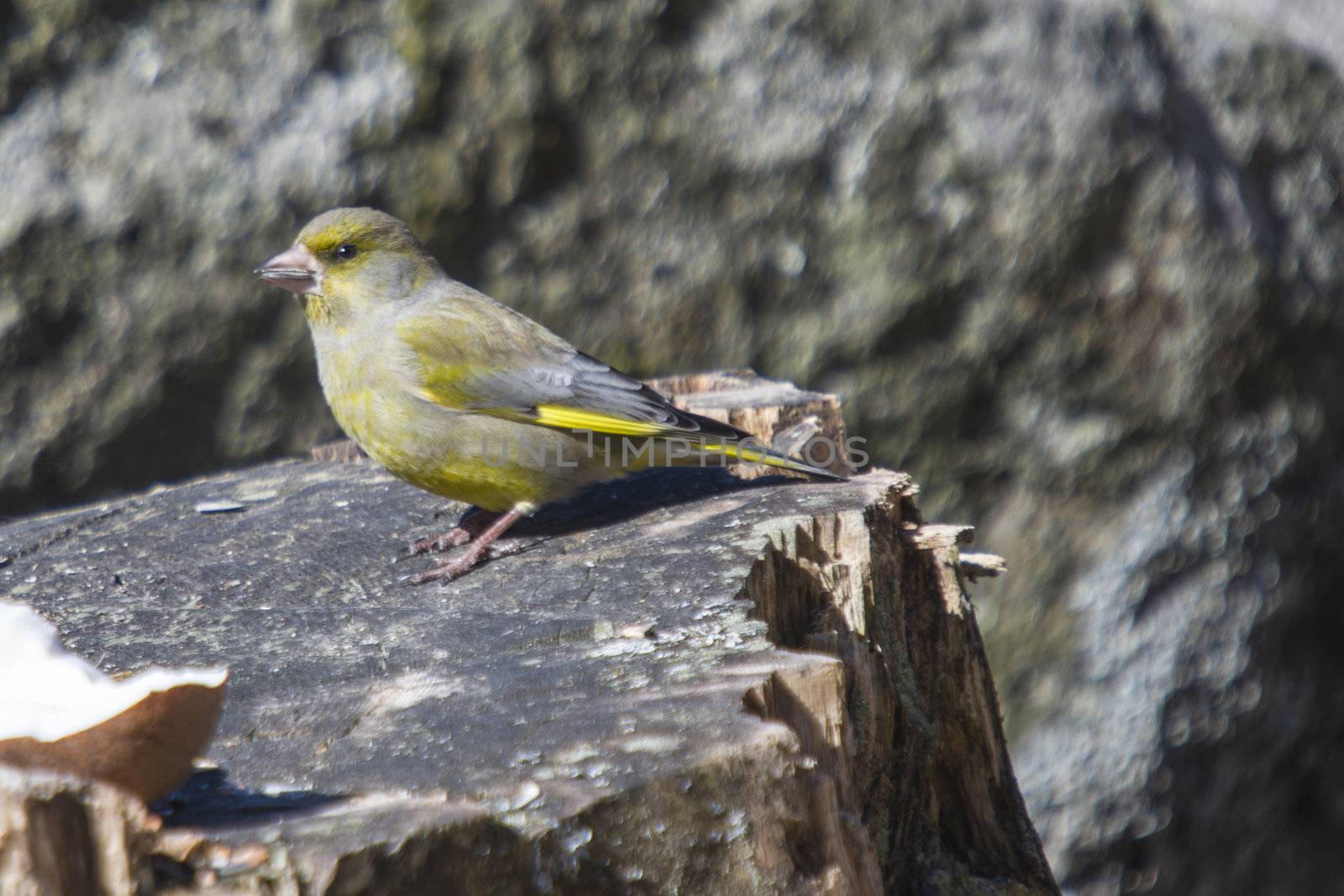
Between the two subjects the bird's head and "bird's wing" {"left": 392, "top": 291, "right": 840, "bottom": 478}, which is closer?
"bird's wing" {"left": 392, "top": 291, "right": 840, "bottom": 478}

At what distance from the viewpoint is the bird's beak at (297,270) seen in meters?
3.83

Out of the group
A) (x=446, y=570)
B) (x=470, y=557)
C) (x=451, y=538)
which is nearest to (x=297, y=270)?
(x=451, y=538)

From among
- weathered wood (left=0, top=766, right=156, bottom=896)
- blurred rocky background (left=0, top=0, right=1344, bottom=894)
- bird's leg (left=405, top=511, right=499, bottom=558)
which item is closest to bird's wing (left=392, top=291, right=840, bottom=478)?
bird's leg (left=405, top=511, right=499, bottom=558)

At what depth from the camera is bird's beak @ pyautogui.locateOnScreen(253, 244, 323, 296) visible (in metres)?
3.83

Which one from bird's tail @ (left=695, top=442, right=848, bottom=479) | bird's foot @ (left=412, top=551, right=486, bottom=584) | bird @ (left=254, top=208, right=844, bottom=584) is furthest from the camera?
bird @ (left=254, top=208, right=844, bottom=584)

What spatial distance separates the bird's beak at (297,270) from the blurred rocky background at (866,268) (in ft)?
6.42

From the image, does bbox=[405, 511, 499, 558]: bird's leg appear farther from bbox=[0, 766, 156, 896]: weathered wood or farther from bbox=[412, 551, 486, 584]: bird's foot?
bbox=[0, 766, 156, 896]: weathered wood

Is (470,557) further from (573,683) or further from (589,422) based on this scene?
(573,683)

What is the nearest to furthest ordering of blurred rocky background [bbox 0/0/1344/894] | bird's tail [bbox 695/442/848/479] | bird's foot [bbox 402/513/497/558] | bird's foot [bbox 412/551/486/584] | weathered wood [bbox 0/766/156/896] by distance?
1. weathered wood [bbox 0/766/156/896]
2. bird's foot [bbox 412/551/486/584]
3. bird's foot [bbox 402/513/497/558]
4. bird's tail [bbox 695/442/848/479]
5. blurred rocky background [bbox 0/0/1344/894]

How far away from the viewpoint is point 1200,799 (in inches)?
228

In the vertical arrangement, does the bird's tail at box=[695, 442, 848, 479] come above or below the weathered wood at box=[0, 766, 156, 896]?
above

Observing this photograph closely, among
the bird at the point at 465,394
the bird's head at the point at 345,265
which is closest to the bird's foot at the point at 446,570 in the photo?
the bird at the point at 465,394

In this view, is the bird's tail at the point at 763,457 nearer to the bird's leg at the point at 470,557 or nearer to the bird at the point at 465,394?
the bird at the point at 465,394

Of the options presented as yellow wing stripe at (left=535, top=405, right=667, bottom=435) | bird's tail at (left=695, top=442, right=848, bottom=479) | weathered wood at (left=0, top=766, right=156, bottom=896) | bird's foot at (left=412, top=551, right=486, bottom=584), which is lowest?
weathered wood at (left=0, top=766, right=156, bottom=896)
